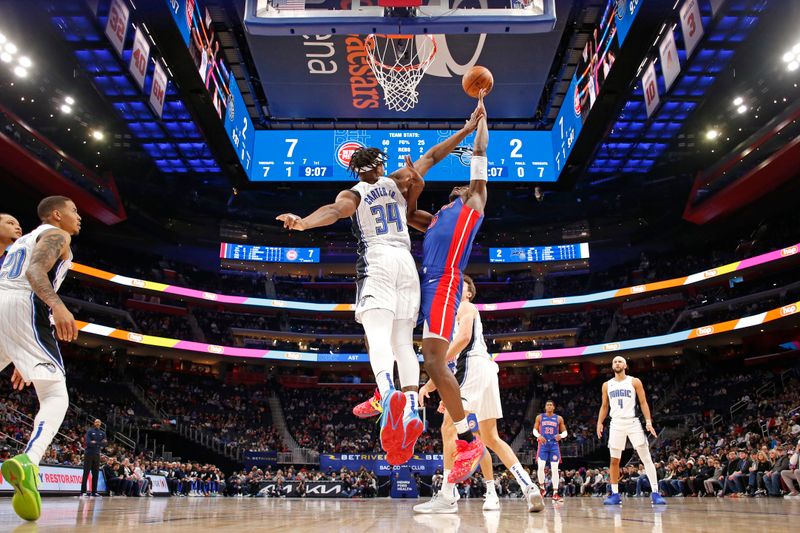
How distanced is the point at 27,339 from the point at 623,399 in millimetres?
7253

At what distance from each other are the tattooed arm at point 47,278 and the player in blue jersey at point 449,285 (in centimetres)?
228

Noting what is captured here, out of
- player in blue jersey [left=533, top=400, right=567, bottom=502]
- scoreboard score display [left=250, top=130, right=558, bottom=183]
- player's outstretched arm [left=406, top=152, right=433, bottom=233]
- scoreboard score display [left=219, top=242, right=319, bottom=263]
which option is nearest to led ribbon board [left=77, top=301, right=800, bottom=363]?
scoreboard score display [left=219, top=242, right=319, bottom=263]

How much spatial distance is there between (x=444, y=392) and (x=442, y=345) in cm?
41

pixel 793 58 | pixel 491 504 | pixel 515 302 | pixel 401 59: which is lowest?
pixel 491 504

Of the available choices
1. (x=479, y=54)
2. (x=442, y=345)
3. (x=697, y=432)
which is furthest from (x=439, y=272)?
(x=697, y=432)

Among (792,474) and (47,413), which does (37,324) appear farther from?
(792,474)

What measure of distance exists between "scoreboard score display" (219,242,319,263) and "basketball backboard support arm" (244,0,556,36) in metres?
29.7

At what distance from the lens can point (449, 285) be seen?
4391mm

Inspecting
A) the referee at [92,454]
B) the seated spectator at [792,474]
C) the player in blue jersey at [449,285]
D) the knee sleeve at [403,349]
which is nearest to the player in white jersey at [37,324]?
the knee sleeve at [403,349]

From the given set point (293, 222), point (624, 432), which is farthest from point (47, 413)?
point (624, 432)

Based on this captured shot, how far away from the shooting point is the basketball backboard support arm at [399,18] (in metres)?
8.33

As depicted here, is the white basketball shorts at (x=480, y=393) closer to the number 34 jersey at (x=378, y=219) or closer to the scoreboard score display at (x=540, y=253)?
the number 34 jersey at (x=378, y=219)

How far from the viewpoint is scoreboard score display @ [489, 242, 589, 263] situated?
36.9m

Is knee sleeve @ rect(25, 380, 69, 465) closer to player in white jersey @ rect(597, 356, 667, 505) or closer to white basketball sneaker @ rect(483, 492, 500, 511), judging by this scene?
white basketball sneaker @ rect(483, 492, 500, 511)
